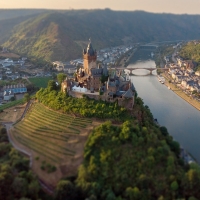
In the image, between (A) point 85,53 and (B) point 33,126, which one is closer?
(B) point 33,126

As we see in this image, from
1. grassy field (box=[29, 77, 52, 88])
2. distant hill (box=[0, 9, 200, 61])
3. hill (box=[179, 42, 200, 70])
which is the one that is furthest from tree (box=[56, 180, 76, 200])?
distant hill (box=[0, 9, 200, 61])

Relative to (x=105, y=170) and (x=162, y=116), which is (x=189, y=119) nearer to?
(x=162, y=116)

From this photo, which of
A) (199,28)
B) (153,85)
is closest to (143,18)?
(199,28)

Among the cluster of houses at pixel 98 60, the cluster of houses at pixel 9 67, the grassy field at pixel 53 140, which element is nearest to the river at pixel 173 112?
the cluster of houses at pixel 98 60

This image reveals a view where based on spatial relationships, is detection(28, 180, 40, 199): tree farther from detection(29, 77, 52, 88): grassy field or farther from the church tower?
detection(29, 77, 52, 88): grassy field

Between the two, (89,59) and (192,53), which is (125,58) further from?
(89,59)
